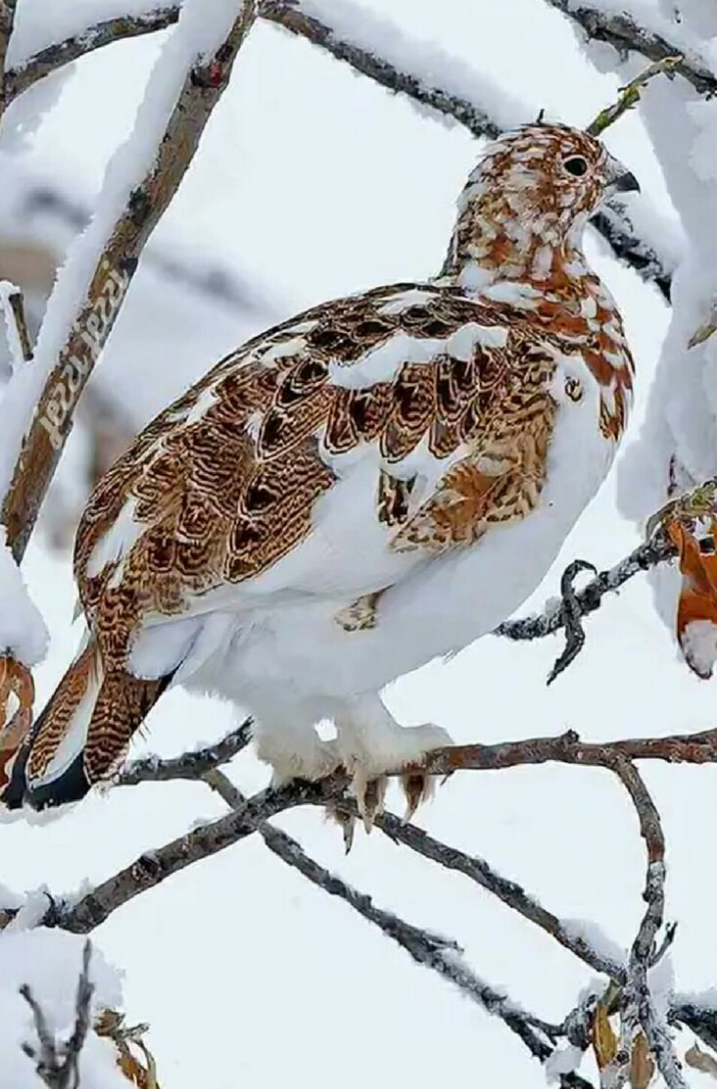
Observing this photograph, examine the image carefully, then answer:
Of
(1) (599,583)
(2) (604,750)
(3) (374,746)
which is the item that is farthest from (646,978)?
(3) (374,746)

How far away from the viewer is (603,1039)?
5.57 feet

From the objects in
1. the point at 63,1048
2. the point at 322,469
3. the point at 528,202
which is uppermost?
the point at 528,202

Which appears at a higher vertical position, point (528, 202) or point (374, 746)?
point (528, 202)

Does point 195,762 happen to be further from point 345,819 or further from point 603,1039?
point 603,1039

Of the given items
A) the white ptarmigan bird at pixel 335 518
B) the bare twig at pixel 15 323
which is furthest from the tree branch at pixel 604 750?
the bare twig at pixel 15 323

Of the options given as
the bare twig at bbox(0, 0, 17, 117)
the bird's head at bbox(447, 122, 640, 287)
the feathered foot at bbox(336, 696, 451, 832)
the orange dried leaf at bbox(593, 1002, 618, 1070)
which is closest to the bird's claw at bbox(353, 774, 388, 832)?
the feathered foot at bbox(336, 696, 451, 832)

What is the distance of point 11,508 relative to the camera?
2.22 meters

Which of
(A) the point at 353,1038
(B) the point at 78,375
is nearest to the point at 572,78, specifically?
(A) the point at 353,1038

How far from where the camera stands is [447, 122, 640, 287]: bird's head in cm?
244

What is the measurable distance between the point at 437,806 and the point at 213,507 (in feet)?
9.68

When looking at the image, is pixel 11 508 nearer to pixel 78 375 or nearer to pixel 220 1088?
pixel 78 375

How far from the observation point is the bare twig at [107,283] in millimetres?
2219

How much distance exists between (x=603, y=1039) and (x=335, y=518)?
21.9 inches

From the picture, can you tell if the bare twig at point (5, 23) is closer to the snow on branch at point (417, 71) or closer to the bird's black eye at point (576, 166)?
the snow on branch at point (417, 71)
